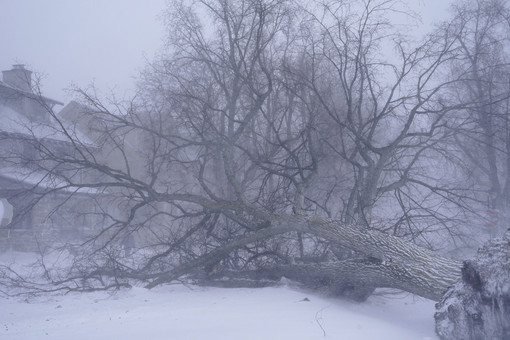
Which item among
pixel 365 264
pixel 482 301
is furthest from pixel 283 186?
pixel 482 301

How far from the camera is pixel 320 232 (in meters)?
8.49

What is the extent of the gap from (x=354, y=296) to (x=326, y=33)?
534 centimetres

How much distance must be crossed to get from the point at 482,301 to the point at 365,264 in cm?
255

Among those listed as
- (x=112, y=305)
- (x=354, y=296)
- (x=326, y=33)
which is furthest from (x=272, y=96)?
(x=112, y=305)

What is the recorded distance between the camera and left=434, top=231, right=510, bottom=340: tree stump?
16.8 feet

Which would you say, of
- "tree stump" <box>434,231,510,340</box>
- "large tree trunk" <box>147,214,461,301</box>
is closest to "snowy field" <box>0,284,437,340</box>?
"large tree trunk" <box>147,214,461,301</box>

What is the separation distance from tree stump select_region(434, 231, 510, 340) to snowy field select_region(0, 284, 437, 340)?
0.54m

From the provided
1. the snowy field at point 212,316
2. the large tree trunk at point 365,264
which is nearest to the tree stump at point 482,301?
the snowy field at point 212,316

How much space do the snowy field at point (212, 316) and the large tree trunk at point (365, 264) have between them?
0.40 m

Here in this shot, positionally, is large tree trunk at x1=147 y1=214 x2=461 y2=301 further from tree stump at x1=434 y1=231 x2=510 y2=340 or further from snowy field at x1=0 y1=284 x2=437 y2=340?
tree stump at x1=434 y1=231 x2=510 y2=340

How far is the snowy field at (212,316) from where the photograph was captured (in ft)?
18.4

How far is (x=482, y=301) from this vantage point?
5.29 meters

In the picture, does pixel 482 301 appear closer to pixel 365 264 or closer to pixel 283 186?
pixel 365 264

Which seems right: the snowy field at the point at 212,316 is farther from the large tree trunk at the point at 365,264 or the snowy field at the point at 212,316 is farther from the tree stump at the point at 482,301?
the tree stump at the point at 482,301
